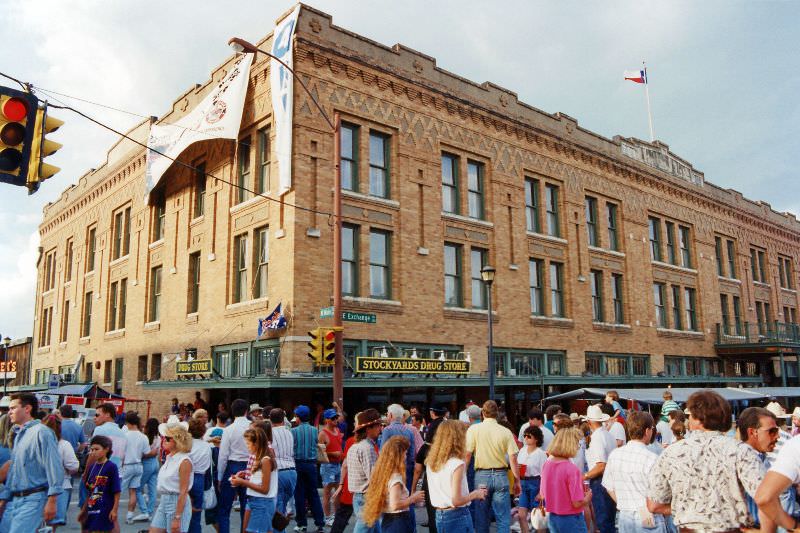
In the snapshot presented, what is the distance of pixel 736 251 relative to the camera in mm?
36969

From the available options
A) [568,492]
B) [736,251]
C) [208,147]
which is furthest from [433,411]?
[736,251]

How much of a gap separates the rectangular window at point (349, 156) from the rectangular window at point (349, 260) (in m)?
1.34

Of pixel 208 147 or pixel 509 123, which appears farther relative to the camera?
pixel 509 123

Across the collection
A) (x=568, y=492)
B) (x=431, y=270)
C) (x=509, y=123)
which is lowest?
(x=568, y=492)

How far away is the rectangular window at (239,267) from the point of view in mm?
20641

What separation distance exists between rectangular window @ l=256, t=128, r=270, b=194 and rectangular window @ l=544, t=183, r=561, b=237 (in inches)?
453

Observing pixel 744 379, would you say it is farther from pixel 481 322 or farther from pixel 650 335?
pixel 481 322

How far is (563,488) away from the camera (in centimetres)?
678

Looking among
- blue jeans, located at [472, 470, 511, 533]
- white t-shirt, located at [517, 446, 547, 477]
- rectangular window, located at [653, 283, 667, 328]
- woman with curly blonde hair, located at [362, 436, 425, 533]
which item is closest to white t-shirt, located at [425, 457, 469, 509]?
woman with curly blonde hair, located at [362, 436, 425, 533]

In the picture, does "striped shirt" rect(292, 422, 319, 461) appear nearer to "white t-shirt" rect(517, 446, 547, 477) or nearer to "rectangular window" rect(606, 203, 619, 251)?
"white t-shirt" rect(517, 446, 547, 477)

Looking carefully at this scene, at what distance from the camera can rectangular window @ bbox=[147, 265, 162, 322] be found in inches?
1014

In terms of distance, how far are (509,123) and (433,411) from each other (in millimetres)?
17096

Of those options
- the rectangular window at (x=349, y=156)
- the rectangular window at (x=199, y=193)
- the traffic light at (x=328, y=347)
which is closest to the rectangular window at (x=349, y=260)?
the rectangular window at (x=349, y=156)

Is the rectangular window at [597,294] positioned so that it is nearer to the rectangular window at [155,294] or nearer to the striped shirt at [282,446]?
the rectangular window at [155,294]
